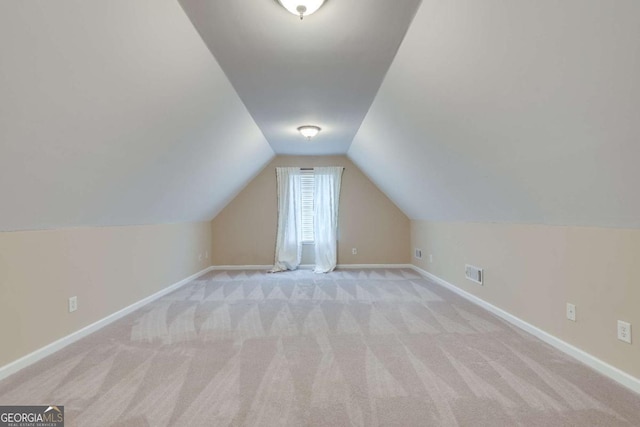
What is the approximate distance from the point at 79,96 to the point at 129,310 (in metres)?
2.63

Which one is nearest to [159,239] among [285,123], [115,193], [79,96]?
[115,193]

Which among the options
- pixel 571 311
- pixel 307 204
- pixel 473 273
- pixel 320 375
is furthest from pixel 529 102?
pixel 307 204

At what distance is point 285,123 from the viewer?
4.32 meters

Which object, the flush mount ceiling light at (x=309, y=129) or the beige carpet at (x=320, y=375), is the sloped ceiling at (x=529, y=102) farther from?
the flush mount ceiling light at (x=309, y=129)

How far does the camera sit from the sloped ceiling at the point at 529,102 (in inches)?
56.4

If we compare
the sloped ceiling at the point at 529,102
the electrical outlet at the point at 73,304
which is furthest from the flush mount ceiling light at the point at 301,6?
the electrical outlet at the point at 73,304

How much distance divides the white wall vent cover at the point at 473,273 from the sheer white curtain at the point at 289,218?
10.8 feet

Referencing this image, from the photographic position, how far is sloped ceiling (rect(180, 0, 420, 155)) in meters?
2.02

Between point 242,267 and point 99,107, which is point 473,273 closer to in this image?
point 99,107

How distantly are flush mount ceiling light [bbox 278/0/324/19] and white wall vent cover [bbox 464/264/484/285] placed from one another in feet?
11.0

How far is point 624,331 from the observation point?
208cm

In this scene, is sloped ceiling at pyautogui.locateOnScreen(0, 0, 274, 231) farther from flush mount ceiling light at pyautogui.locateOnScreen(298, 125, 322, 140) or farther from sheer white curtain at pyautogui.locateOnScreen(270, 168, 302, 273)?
sheer white curtain at pyautogui.locateOnScreen(270, 168, 302, 273)

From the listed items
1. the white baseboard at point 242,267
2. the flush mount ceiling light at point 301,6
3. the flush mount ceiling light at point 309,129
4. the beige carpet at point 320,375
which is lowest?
the beige carpet at point 320,375

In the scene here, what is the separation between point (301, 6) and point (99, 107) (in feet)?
4.66
